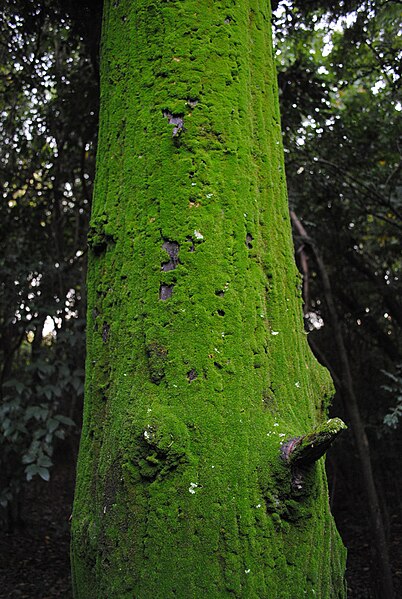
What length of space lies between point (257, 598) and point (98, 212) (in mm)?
1131

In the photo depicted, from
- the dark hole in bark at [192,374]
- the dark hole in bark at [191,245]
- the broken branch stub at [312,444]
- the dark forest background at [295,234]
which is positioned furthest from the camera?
the dark forest background at [295,234]

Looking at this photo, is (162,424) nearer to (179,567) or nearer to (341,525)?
(179,567)

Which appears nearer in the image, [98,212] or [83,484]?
[83,484]

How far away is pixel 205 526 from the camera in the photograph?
1092mm

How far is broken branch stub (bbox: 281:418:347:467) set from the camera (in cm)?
104

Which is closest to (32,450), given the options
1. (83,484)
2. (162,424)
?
(83,484)

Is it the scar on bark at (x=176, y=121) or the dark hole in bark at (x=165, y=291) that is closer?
the dark hole in bark at (x=165, y=291)

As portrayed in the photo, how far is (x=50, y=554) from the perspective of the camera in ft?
16.8

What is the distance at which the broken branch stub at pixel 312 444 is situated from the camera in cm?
104

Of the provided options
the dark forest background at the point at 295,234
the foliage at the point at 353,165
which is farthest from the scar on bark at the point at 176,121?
the foliage at the point at 353,165

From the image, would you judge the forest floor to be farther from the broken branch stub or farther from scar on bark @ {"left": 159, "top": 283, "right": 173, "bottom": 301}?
scar on bark @ {"left": 159, "top": 283, "right": 173, "bottom": 301}

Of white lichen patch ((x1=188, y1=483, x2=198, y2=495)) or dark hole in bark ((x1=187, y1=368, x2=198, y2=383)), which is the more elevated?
dark hole in bark ((x1=187, y1=368, x2=198, y2=383))

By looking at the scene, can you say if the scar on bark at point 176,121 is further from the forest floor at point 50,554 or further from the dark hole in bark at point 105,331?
the forest floor at point 50,554

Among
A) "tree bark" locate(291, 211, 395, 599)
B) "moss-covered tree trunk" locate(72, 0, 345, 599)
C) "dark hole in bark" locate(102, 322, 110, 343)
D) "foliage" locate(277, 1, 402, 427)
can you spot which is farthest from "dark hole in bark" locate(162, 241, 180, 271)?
"foliage" locate(277, 1, 402, 427)
